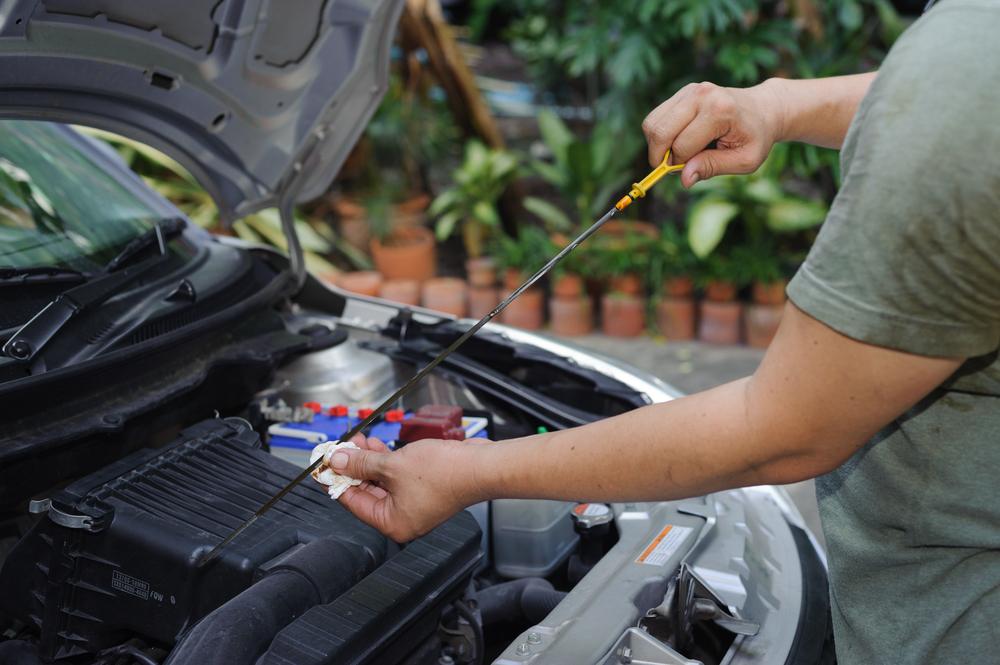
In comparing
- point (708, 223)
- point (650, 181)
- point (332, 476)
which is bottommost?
point (708, 223)

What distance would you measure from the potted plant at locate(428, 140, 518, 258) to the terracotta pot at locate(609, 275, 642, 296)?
856mm

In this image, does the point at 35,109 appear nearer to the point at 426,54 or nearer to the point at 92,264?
the point at 92,264

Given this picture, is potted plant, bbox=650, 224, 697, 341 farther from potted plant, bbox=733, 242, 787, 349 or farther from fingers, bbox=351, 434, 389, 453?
fingers, bbox=351, 434, 389, 453

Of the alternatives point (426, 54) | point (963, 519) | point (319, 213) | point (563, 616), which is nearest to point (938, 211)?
point (963, 519)

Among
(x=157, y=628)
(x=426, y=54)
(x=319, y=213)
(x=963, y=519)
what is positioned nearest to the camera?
(x=963, y=519)

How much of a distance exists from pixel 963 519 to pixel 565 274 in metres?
4.54

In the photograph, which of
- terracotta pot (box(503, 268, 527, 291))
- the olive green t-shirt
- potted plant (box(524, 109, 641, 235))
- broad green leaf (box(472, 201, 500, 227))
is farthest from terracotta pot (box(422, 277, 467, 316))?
the olive green t-shirt

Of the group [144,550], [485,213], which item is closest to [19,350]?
[144,550]

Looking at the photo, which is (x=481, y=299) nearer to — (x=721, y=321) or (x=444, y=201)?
(x=444, y=201)

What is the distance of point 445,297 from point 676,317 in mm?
1365

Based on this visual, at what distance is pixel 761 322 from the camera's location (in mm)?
5246

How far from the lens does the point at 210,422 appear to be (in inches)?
70.5

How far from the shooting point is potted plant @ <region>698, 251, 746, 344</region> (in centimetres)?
530

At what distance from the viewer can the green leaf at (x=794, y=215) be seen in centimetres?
504
